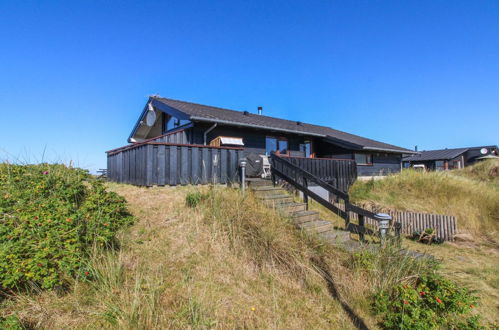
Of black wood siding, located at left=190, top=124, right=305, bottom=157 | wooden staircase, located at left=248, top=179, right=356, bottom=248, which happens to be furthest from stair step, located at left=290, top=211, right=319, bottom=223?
black wood siding, located at left=190, top=124, right=305, bottom=157

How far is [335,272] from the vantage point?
388cm

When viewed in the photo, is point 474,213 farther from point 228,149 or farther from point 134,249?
point 134,249

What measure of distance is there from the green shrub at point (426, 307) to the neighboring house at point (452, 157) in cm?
3463

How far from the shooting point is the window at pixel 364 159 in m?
16.6

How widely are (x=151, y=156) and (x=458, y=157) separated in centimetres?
4238

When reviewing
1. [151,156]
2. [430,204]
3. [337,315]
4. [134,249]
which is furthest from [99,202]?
[430,204]

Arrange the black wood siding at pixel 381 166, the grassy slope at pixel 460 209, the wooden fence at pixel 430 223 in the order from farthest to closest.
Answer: the black wood siding at pixel 381 166 → the wooden fence at pixel 430 223 → the grassy slope at pixel 460 209

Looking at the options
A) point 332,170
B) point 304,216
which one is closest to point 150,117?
point 332,170

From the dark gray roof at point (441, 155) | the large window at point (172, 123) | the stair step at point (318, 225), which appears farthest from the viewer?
the dark gray roof at point (441, 155)

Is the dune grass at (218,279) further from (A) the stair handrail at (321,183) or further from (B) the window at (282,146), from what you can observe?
(B) the window at (282,146)

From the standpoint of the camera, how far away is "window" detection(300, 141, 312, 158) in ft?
52.0

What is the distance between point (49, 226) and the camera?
288cm

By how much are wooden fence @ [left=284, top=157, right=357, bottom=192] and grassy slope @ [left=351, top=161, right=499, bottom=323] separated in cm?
64

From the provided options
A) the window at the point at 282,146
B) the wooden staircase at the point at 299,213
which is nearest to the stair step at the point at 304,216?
the wooden staircase at the point at 299,213
